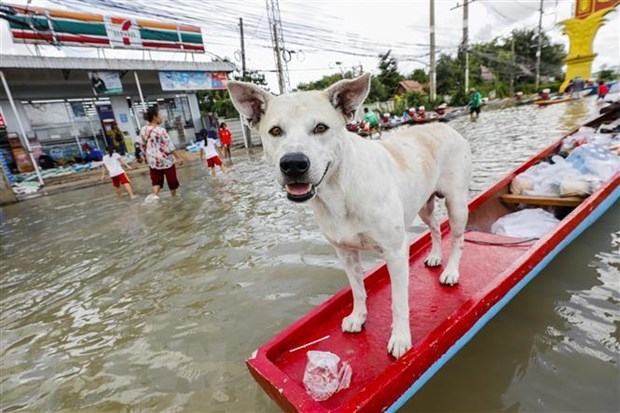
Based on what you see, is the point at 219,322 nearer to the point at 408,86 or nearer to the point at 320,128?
the point at 320,128

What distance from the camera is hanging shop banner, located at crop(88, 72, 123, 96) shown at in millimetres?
15930

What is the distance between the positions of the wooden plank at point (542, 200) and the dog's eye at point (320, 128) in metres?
3.64

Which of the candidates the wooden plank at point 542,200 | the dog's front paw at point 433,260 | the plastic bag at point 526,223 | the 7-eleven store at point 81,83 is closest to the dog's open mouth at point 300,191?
the dog's front paw at point 433,260

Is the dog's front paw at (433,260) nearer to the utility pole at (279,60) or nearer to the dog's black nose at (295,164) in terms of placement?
the dog's black nose at (295,164)

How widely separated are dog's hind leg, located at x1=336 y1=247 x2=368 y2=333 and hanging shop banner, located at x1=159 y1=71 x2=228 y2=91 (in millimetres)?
18751

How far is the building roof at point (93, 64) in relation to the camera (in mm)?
13498

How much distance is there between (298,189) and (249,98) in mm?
729

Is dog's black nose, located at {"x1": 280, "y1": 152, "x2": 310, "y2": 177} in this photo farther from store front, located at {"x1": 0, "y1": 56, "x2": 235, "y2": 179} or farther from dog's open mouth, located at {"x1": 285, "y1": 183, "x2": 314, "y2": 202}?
store front, located at {"x1": 0, "y1": 56, "x2": 235, "y2": 179}

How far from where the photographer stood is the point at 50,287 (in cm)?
447

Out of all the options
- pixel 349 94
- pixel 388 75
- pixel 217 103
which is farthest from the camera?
pixel 388 75

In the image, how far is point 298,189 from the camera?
181 centimetres

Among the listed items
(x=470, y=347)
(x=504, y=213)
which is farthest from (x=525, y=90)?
(x=470, y=347)

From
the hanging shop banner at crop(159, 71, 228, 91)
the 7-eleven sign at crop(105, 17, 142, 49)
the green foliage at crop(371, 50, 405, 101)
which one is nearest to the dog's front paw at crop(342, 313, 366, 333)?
the hanging shop banner at crop(159, 71, 228, 91)

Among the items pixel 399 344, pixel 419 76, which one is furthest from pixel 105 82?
pixel 419 76
